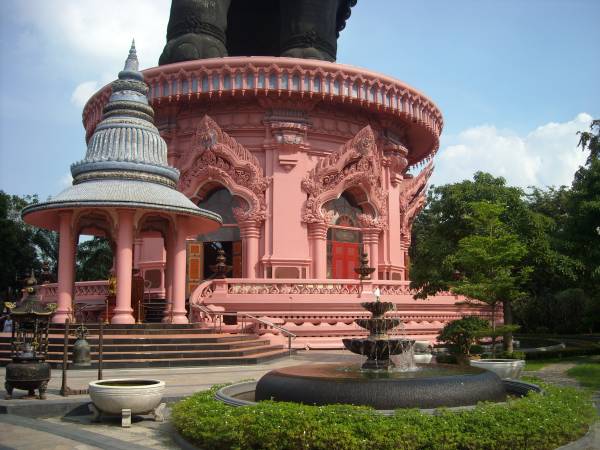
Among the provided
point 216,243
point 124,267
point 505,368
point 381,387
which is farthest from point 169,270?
point 381,387

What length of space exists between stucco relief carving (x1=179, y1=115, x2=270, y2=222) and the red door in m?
3.52

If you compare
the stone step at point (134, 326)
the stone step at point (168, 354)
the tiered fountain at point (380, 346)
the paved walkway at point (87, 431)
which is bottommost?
the paved walkway at point (87, 431)

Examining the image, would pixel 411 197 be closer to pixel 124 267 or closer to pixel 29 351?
pixel 124 267

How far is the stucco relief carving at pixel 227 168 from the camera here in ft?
87.0

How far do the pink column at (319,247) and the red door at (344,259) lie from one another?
924mm

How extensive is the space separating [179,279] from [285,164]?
9301 mm

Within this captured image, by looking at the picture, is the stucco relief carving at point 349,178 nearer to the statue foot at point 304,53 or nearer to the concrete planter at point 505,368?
the statue foot at point 304,53

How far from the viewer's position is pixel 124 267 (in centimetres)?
1812

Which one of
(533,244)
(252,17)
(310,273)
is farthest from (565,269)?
(252,17)

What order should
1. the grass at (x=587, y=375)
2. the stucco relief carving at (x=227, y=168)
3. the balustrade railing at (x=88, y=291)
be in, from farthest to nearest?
the stucco relief carving at (x=227, y=168)
the balustrade railing at (x=88, y=291)
the grass at (x=587, y=375)

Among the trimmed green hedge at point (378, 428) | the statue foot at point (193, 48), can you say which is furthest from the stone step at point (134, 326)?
the statue foot at point (193, 48)

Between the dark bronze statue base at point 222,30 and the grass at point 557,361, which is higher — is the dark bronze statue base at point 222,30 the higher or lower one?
the higher one

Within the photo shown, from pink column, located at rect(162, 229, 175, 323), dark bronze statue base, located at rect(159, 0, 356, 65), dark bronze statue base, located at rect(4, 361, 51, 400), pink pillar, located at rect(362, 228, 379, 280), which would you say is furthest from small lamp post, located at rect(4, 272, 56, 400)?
dark bronze statue base, located at rect(159, 0, 356, 65)

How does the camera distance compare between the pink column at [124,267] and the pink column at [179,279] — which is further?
the pink column at [179,279]
